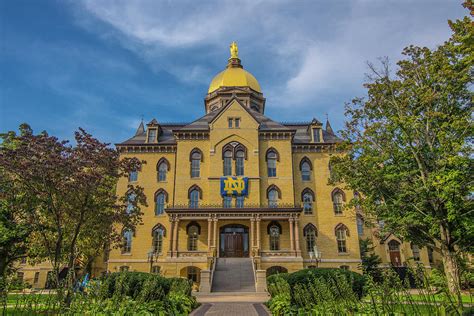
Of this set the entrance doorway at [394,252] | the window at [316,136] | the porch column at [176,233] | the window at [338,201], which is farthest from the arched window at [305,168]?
the porch column at [176,233]

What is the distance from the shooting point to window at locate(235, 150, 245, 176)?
1312 inches

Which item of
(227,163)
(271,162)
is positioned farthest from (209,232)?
(271,162)

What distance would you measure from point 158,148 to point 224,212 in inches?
401

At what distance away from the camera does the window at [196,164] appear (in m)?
33.7

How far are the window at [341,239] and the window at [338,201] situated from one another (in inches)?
61.9

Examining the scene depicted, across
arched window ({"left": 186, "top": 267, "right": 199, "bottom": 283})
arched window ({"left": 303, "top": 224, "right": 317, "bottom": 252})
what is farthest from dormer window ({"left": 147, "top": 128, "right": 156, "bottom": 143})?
arched window ({"left": 303, "top": 224, "right": 317, "bottom": 252})

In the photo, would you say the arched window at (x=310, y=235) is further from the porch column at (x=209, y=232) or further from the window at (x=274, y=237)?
the porch column at (x=209, y=232)

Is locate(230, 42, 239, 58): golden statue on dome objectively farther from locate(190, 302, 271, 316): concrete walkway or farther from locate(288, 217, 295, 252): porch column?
locate(190, 302, 271, 316): concrete walkway

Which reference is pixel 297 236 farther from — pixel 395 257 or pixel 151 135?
pixel 151 135

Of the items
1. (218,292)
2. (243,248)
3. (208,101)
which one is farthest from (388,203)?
(208,101)

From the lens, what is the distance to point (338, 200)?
3359 cm

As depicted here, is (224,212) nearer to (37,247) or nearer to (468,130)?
(37,247)

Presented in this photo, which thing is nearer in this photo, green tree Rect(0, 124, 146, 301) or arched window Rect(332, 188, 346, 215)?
green tree Rect(0, 124, 146, 301)

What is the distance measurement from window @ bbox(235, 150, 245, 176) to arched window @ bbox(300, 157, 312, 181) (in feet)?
19.5
